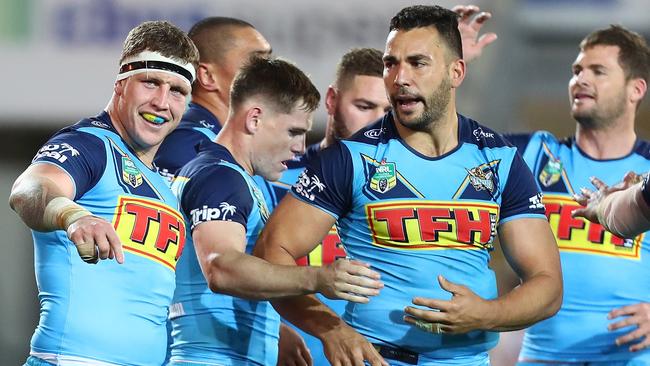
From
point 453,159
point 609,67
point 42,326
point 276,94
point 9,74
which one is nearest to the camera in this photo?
point 42,326

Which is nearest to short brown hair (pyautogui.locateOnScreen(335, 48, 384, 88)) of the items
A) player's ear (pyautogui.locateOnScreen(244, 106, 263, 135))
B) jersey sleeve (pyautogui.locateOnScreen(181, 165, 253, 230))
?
player's ear (pyautogui.locateOnScreen(244, 106, 263, 135))

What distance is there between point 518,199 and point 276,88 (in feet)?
4.18

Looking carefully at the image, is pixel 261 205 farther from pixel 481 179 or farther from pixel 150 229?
pixel 481 179

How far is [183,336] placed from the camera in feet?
16.7

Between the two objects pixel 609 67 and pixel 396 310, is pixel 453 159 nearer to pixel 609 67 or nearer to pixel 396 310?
pixel 396 310

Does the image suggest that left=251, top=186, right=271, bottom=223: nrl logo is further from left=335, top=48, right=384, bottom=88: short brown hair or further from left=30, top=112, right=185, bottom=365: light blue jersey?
left=335, top=48, right=384, bottom=88: short brown hair

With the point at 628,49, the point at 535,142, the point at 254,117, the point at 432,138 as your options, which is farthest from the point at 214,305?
the point at 628,49

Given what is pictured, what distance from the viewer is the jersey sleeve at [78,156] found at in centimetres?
424

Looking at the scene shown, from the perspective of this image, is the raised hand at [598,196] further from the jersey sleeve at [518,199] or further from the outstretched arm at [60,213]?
the outstretched arm at [60,213]

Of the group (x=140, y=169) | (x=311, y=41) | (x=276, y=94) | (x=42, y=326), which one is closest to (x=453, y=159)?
(x=276, y=94)

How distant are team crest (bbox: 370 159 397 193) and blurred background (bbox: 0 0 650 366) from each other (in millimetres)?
7779

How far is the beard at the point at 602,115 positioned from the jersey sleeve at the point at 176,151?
2.22m

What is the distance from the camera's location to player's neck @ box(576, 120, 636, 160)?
21.7ft

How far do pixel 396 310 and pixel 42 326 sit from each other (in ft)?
4.77
